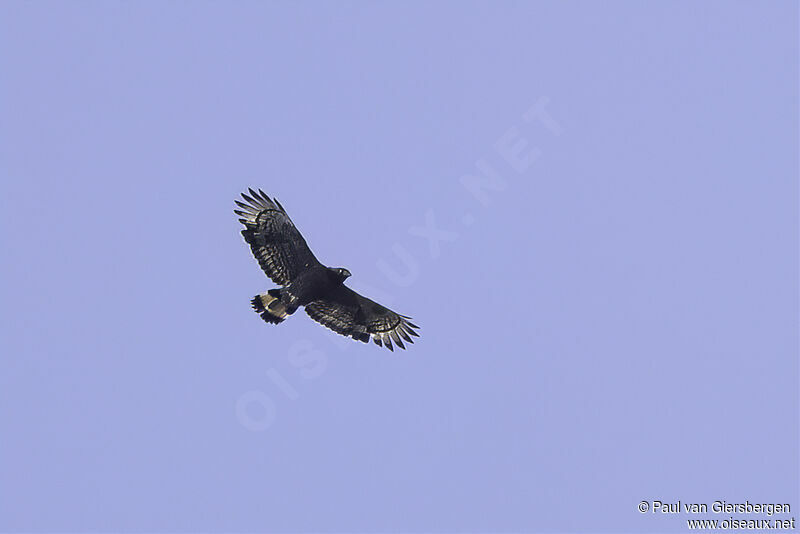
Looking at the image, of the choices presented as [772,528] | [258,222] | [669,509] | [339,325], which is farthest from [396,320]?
[772,528]

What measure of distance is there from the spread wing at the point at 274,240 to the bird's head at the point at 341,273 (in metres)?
0.48

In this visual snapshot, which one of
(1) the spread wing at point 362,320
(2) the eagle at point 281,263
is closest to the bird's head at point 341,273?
(2) the eagle at point 281,263

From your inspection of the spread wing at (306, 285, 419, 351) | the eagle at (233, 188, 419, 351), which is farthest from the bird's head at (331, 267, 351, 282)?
the spread wing at (306, 285, 419, 351)

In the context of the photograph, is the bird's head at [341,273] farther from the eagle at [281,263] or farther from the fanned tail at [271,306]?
the fanned tail at [271,306]

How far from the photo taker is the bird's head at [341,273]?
72.3 feet

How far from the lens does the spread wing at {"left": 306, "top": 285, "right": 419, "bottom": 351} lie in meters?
23.3

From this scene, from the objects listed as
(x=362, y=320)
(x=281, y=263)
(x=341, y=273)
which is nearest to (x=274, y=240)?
(x=281, y=263)

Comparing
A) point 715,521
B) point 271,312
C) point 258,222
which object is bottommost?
point 715,521

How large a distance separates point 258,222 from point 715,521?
1231cm

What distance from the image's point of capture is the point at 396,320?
23.6 meters

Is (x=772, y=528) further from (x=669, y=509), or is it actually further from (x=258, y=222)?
(x=258, y=222)

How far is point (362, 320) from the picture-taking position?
928 inches

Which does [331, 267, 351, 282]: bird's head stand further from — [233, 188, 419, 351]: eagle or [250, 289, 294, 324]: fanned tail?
[250, 289, 294, 324]: fanned tail

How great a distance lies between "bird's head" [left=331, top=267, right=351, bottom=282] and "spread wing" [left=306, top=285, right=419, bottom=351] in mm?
1137
